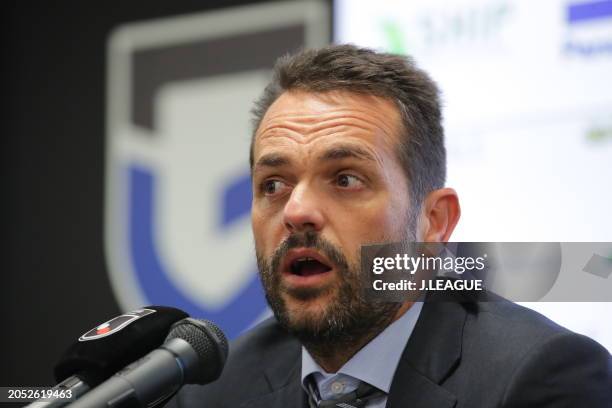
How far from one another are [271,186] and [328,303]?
1.26ft

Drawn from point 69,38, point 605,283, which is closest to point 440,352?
point 605,283

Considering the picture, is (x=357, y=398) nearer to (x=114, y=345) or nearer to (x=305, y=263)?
(x=305, y=263)

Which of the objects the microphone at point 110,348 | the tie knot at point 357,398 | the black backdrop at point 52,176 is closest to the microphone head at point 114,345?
the microphone at point 110,348

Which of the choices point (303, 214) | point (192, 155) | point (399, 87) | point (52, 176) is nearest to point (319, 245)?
point (303, 214)

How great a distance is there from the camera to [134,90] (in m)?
4.55

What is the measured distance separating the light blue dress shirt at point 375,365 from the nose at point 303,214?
37 centimetres

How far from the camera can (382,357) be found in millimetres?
2154

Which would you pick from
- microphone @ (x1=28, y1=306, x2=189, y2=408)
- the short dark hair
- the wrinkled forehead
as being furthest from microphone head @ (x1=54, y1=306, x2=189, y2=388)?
the short dark hair

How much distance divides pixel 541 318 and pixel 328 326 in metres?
0.53

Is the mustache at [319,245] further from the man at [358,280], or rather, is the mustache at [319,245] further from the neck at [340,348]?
the neck at [340,348]

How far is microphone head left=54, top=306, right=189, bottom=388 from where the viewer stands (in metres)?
1.54

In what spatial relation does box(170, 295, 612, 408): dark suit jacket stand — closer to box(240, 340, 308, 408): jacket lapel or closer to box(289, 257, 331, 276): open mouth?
box(240, 340, 308, 408): jacket lapel

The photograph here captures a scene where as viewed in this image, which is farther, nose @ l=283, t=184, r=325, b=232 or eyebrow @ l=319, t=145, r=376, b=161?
eyebrow @ l=319, t=145, r=376, b=161

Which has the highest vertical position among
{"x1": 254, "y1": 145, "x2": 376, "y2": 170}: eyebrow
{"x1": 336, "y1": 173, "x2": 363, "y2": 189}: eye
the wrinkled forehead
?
the wrinkled forehead
